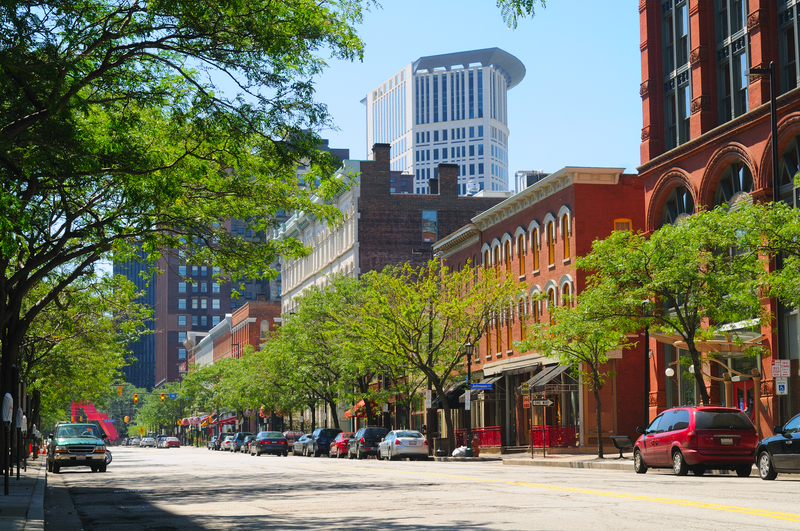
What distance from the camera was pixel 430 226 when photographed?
80312mm

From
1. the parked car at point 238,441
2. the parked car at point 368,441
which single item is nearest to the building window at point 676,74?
the parked car at point 368,441

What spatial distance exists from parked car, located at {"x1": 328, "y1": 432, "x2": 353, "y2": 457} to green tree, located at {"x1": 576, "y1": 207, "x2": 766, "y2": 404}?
83.3ft

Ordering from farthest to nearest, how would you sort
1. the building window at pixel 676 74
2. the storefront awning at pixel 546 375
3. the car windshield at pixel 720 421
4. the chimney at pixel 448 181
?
the chimney at pixel 448 181
the storefront awning at pixel 546 375
the building window at pixel 676 74
the car windshield at pixel 720 421

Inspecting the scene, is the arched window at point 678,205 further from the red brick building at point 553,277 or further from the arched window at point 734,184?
the red brick building at point 553,277

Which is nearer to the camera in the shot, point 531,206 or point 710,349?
point 710,349

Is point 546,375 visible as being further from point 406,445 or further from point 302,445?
point 302,445

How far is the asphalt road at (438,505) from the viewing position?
12680 millimetres

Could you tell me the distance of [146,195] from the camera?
20172 millimetres

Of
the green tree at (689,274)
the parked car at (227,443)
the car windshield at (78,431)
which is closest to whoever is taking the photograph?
the green tree at (689,274)

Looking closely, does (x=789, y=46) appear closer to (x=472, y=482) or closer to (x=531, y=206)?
(x=531, y=206)

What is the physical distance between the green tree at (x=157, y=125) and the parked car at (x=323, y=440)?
33.7 m

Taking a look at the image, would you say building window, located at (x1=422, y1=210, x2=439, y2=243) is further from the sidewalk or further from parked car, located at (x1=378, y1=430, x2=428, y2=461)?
the sidewalk

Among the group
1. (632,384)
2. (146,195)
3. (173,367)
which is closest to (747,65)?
(632,384)

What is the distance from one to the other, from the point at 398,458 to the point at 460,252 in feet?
55.9
